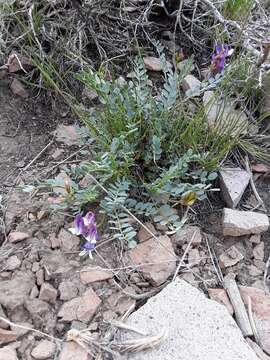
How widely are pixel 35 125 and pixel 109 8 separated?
0.66 m

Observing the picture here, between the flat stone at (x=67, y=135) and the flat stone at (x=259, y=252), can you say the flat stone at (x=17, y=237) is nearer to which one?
the flat stone at (x=67, y=135)

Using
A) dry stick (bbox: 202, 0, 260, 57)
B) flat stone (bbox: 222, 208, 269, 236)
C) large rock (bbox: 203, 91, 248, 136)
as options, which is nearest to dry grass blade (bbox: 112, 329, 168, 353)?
flat stone (bbox: 222, 208, 269, 236)

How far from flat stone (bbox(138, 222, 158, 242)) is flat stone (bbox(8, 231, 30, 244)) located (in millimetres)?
376

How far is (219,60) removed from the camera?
1911mm

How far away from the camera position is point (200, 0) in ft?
7.77

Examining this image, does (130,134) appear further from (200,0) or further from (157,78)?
(200,0)

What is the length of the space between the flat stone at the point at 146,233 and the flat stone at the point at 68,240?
0.69ft

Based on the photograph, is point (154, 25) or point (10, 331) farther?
point (154, 25)

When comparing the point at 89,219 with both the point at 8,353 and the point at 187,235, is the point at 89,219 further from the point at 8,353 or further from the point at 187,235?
the point at 8,353

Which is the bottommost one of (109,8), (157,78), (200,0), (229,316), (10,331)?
(10,331)

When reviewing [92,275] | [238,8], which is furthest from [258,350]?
[238,8]

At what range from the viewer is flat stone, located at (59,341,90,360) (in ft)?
4.73

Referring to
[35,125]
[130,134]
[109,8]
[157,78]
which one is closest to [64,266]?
[130,134]

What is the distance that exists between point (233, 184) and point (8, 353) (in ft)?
3.17
